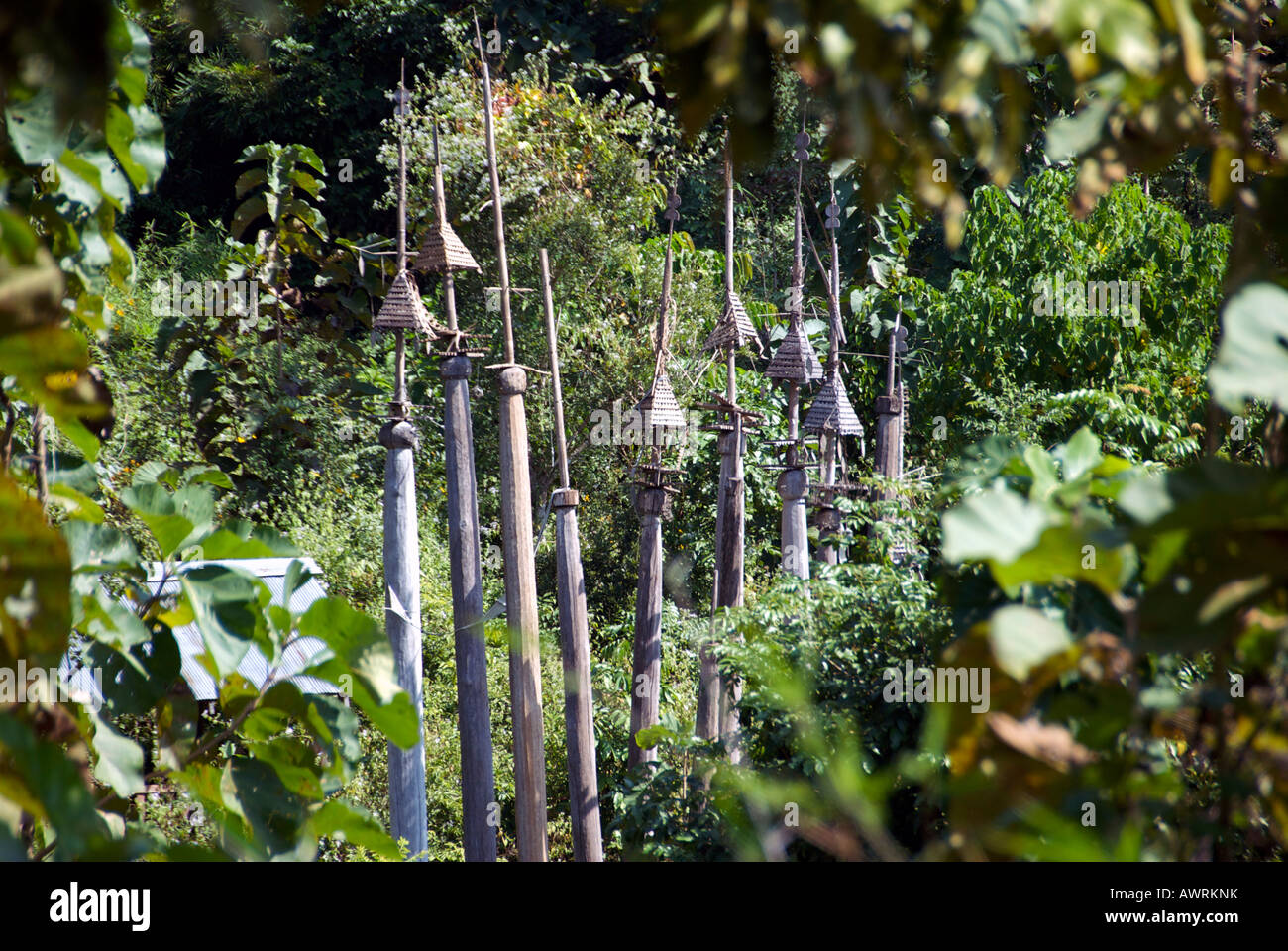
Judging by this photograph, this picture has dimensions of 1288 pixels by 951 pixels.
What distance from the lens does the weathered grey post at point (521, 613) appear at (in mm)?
4180

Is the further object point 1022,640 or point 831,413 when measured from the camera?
point 831,413

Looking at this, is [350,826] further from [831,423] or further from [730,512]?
[831,423]

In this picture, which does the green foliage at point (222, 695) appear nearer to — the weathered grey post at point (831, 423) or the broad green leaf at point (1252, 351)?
the broad green leaf at point (1252, 351)

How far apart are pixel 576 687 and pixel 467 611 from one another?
1.98 feet

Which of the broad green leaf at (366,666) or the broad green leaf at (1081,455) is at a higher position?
the broad green leaf at (1081,455)

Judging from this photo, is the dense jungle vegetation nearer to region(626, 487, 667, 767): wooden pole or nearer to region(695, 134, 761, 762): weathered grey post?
region(695, 134, 761, 762): weathered grey post

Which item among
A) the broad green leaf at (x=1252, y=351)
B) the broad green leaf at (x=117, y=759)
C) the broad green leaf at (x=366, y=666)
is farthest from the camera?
the broad green leaf at (x=117, y=759)

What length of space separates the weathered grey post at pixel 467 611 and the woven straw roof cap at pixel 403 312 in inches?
6.3

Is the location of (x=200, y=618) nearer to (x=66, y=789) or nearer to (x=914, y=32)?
(x=66, y=789)

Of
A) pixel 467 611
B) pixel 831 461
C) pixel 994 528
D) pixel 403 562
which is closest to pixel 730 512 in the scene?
pixel 467 611

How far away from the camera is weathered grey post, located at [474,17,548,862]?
4180 mm

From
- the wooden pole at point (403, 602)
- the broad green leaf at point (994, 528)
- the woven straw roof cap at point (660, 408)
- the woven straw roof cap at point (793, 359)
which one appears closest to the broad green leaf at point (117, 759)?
the broad green leaf at point (994, 528)

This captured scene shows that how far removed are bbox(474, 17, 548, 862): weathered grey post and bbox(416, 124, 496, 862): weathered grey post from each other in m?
0.20

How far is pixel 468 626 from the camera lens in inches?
173
